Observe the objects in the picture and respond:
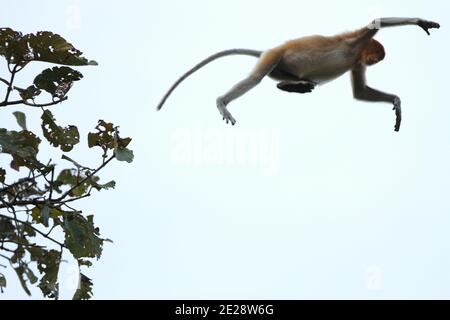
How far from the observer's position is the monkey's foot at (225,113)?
4688 mm

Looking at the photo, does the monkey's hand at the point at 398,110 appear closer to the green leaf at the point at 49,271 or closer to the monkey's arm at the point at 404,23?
the monkey's arm at the point at 404,23

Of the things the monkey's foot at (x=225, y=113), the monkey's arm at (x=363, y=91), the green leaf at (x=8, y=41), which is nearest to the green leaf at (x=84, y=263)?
the green leaf at (x=8, y=41)

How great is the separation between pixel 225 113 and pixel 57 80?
1.48 m

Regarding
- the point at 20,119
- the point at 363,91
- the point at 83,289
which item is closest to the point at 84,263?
the point at 83,289

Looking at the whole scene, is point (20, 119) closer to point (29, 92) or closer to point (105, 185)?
point (29, 92)

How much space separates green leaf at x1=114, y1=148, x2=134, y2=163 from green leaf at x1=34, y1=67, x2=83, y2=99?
40 centimetres

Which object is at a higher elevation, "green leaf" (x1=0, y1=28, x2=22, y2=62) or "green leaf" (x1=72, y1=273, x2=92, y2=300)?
"green leaf" (x1=0, y1=28, x2=22, y2=62)

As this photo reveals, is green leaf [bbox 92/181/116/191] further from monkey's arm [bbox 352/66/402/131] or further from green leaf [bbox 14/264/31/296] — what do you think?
monkey's arm [bbox 352/66/402/131]

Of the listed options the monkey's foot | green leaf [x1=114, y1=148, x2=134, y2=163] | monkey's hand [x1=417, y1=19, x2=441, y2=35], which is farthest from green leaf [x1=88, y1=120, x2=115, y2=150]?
monkey's hand [x1=417, y1=19, x2=441, y2=35]

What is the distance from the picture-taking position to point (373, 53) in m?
5.85

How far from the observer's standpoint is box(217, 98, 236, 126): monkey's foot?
469 cm

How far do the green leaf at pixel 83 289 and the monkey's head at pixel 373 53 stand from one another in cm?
317

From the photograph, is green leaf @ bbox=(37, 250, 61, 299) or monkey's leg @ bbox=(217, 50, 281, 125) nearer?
green leaf @ bbox=(37, 250, 61, 299)
